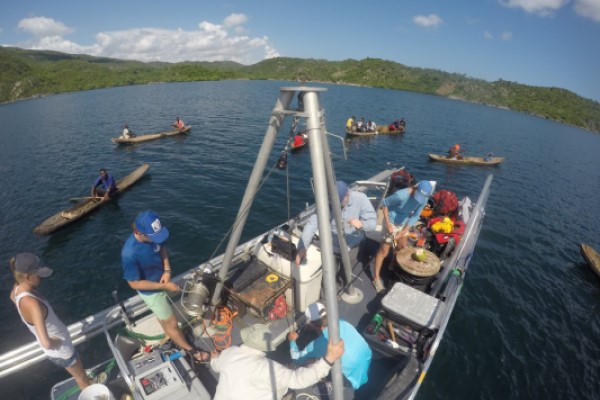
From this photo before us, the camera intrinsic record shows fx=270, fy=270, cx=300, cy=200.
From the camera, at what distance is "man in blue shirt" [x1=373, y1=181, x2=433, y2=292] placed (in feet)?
24.2

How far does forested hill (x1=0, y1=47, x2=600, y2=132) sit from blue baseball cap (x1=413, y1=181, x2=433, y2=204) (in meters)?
69.7

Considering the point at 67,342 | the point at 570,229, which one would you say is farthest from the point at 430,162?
the point at 67,342

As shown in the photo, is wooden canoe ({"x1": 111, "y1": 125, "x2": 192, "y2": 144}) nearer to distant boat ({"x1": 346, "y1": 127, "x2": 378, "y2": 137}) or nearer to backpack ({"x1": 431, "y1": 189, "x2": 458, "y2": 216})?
distant boat ({"x1": 346, "y1": 127, "x2": 378, "y2": 137})

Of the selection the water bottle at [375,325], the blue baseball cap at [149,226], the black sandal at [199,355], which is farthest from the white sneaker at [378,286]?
the blue baseball cap at [149,226]

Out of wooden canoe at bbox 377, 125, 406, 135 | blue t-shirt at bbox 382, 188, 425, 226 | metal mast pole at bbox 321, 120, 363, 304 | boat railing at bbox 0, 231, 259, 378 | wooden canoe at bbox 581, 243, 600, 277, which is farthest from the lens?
wooden canoe at bbox 377, 125, 406, 135

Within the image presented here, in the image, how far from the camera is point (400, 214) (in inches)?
318

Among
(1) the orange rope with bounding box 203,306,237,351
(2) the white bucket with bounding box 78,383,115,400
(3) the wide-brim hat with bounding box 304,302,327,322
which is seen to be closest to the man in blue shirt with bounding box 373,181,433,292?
(3) the wide-brim hat with bounding box 304,302,327,322

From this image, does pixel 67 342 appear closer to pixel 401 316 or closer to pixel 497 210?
pixel 401 316

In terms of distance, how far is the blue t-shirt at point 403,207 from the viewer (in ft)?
25.0

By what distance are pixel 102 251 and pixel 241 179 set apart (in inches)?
406

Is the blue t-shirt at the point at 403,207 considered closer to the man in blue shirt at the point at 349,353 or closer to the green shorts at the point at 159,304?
the man in blue shirt at the point at 349,353

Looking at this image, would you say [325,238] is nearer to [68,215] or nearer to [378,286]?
[378,286]

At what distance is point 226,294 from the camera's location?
236 inches

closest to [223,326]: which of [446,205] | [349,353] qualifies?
[349,353]
